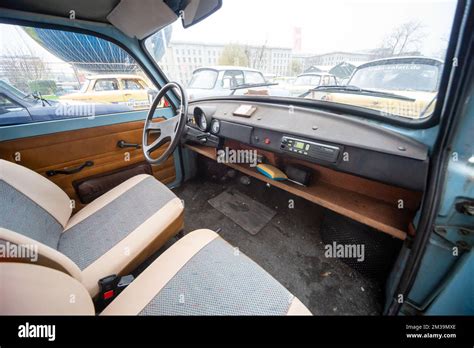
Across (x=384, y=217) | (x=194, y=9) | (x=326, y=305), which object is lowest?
(x=326, y=305)

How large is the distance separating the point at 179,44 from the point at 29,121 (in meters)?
1.23

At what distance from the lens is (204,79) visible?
2.00 meters

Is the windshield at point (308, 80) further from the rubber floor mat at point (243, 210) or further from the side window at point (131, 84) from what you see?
the side window at point (131, 84)

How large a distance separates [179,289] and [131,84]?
5.87ft

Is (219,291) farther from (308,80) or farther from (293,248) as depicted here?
(308,80)

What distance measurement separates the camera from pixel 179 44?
1.68m

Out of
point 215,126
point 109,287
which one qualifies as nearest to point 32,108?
point 215,126

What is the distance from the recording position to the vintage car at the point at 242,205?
656mm

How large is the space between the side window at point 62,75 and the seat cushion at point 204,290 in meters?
1.38

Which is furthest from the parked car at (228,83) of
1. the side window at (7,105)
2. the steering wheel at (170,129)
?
the side window at (7,105)

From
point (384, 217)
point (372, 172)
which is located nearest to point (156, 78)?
point (372, 172)

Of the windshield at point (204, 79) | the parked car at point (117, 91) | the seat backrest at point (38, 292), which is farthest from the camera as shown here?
the windshield at point (204, 79)

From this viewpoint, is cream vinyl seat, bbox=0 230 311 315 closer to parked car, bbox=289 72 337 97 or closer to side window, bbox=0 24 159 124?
parked car, bbox=289 72 337 97
